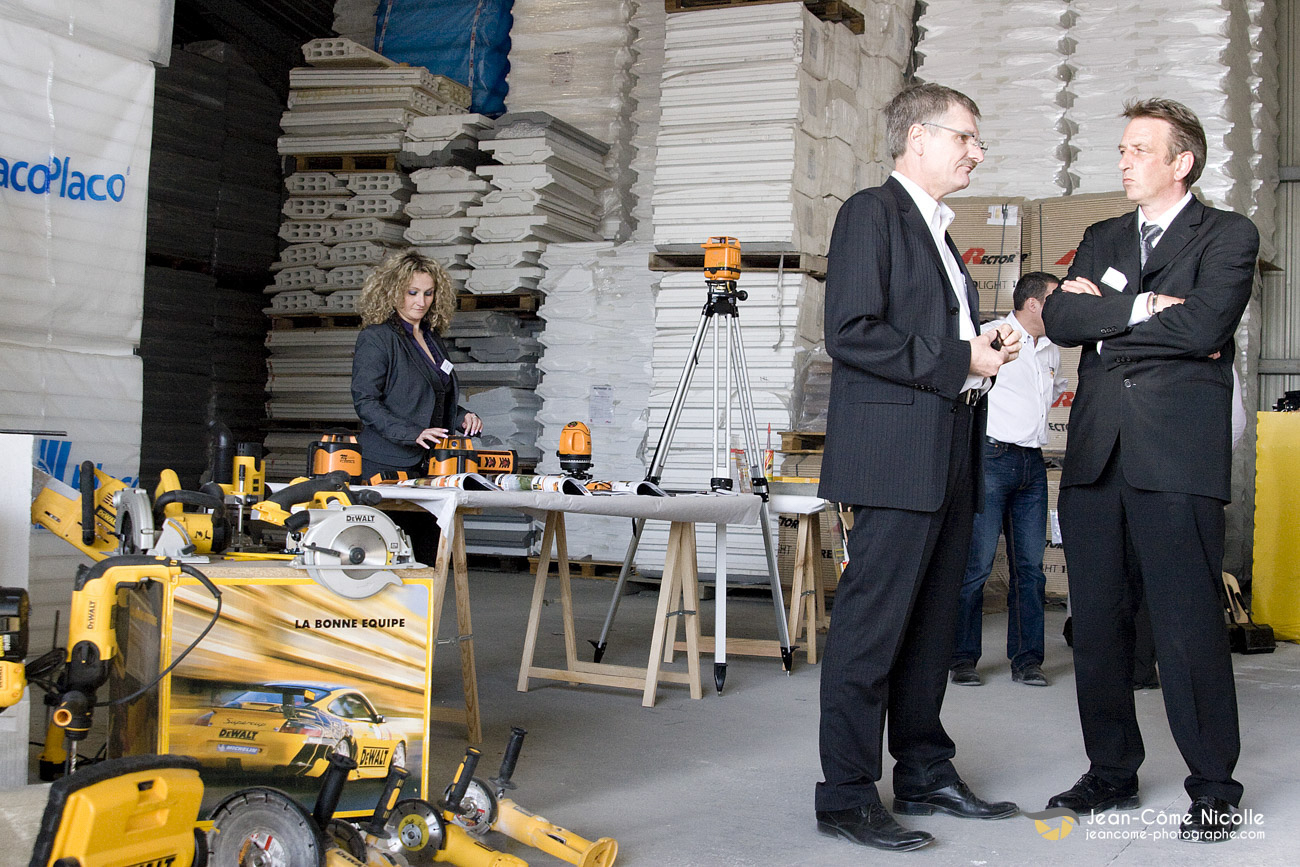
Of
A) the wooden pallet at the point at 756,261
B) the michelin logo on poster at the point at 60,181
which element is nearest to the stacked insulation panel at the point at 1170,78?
the wooden pallet at the point at 756,261

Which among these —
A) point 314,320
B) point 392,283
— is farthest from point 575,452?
point 314,320

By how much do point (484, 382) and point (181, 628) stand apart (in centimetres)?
583

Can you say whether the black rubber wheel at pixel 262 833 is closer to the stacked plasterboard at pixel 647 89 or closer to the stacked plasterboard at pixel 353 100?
the stacked plasterboard at pixel 647 89

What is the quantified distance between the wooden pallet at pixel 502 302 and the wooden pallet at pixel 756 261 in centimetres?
122

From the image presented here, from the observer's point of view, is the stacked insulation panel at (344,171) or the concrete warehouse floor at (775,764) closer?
the concrete warehouse floor at (775,764)

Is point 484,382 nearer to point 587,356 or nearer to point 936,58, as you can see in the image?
point 587,356

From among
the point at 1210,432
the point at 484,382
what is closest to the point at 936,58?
the point at 484,382

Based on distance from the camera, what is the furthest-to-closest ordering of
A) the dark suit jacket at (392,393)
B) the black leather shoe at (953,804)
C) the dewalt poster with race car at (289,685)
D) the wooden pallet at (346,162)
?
the wooden pallet at (346,162) < the dark suit jacket at (392,393) < the black leather shoe at (953,804) < the dewalt poster with race car at (289,685)

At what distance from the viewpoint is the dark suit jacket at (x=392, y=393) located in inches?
178

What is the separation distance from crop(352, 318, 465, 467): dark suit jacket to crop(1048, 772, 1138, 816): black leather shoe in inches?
105

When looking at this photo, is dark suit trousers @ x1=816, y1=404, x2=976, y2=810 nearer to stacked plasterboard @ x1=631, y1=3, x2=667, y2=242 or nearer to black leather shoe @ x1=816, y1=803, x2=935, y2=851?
black leather shoe @ x1=816, y1=803, x2=935, y2=851

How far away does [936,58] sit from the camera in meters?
7.36

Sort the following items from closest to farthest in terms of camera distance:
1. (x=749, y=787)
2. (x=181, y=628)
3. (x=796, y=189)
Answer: (x=181, y=628)
(x=749, y=787)
(x=796, y=189)

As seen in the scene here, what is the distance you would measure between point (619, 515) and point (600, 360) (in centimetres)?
352
